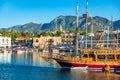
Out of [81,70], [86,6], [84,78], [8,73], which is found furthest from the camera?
[86,6]

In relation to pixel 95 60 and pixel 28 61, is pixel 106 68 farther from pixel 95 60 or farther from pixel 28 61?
pixel 28 61

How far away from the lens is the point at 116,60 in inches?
3487

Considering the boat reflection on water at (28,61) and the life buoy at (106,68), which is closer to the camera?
the life buoy at (106,68)

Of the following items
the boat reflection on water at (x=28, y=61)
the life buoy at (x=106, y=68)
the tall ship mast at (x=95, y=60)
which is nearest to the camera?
the life buoy at (x=106, y=68)

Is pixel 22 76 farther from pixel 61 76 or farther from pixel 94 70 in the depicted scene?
pixel 94 70

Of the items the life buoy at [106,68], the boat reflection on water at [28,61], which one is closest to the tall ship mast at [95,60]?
the life buoy at [106,68]

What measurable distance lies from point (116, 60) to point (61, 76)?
18.2 metres

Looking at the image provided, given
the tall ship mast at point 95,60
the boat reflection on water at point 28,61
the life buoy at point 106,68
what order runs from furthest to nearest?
the boat reflection on water at point 28,61
the tall ship mast at point 95,60
the life buoy at point 106,68

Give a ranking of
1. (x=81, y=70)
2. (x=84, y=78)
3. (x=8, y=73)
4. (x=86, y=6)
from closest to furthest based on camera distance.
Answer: (x=84, y=78) → (x=8, y=73) → (x=81, y=70) → (x=86, y=6)

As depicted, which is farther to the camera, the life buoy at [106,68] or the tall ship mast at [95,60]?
the tall ship mast at [95,60]

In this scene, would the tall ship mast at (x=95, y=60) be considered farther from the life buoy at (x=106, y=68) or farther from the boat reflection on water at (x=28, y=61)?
the boat reflection on water at (x=28, y=61)

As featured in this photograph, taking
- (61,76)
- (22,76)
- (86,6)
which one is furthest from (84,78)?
(86,6)

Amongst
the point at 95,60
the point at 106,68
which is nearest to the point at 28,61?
the point at 95,60

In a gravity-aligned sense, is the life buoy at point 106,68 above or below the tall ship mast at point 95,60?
below
